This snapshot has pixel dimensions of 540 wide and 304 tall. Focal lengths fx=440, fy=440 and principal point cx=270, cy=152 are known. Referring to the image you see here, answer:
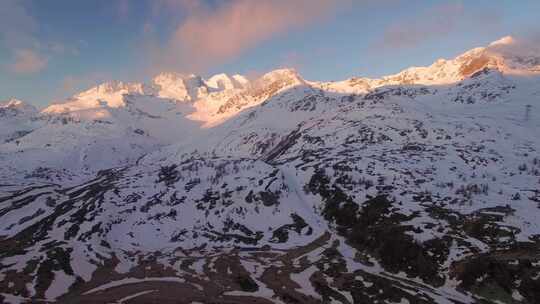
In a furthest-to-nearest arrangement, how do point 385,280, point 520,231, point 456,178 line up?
1. point 456,178
2. point 520,231
3. point 385,280

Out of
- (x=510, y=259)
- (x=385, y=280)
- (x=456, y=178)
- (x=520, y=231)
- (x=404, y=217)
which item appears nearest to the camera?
(x=510, y=259)

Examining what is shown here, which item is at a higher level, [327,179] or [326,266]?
[327,179]

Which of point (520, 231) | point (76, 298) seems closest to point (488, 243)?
point (520, 231)

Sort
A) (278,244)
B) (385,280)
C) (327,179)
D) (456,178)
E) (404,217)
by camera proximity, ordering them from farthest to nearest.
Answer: (327,179) < (456,178) < (278,244) < (404,217) < (385,280)

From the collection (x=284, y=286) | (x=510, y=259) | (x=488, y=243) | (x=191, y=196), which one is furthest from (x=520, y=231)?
(x=191, y=196)

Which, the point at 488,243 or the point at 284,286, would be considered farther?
the point at 488,243

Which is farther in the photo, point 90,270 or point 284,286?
point 90,270

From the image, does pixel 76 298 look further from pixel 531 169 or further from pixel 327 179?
pixel 531 169

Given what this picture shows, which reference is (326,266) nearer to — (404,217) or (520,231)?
(404,217)

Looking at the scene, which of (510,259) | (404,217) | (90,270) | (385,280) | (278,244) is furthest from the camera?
(278,244)
